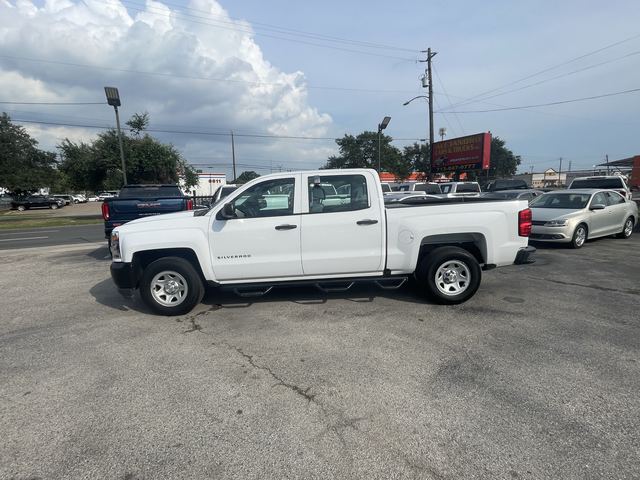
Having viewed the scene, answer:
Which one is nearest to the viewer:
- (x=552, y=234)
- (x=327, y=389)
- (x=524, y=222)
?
(x=327, y=389)

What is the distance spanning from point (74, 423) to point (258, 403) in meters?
1.38

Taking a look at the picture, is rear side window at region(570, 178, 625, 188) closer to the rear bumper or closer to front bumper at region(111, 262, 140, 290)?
the rear bumper

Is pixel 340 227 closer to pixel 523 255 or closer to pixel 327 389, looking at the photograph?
pixel 327 389

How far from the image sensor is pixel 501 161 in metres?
72.0

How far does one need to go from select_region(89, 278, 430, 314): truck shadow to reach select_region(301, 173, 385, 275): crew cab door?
72 centimetres

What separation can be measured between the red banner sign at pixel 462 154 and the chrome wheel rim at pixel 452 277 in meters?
24.7

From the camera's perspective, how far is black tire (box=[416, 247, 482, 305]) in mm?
4957

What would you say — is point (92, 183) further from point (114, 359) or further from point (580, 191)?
point (580, 191)

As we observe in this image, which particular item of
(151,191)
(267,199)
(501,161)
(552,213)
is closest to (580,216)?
(552,213)

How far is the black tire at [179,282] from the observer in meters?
4.75

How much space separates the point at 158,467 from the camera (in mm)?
2264

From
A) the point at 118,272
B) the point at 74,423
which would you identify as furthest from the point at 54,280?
the point at 74,423

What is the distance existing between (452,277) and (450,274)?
6cm

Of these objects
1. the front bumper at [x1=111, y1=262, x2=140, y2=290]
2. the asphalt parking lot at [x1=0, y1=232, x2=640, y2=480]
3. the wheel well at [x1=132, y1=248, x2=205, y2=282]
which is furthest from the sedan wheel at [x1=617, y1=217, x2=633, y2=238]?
the front bumper at [x1=111, y1=262, x2=140, y2=290]
